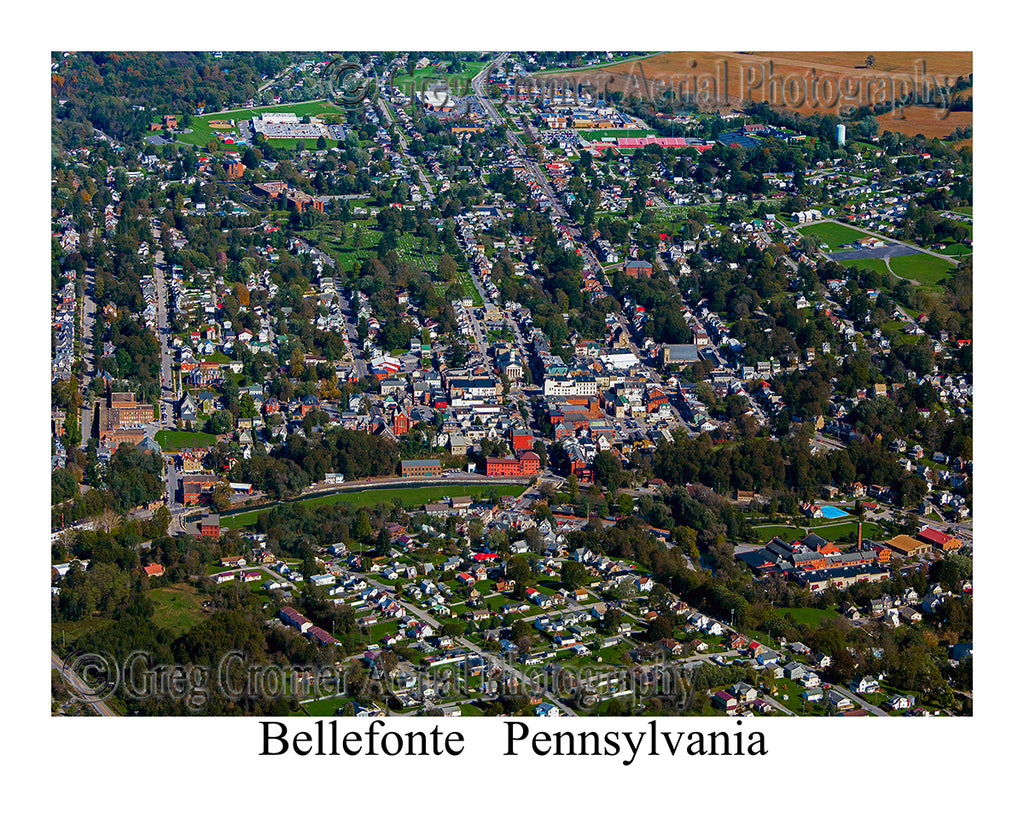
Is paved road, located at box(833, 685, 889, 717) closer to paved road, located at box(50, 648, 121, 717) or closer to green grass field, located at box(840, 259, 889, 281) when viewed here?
paved road, located at box(50, 648, 121, 717)

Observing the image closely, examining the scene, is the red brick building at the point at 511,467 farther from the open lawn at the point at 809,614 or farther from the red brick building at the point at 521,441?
the open lawn at the point at 809,614

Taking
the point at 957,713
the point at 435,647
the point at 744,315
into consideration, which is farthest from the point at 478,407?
the point at 957,713

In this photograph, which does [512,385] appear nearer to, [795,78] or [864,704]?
[795,78]

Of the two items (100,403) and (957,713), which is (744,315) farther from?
(957,713)

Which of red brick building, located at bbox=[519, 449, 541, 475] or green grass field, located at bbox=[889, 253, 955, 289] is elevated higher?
green grass field, located at bbox=[889, 253, 955, 289]

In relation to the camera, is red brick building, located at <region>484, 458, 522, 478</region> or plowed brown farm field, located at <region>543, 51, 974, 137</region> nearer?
red brick building, located at <region>484, 458, 522, 478</region>

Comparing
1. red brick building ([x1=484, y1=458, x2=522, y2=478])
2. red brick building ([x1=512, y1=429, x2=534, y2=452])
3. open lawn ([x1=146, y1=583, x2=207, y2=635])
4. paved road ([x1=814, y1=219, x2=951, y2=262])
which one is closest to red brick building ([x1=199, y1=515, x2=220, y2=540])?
open lawn ([x1=146, y1=583, x2=207, y2=635])

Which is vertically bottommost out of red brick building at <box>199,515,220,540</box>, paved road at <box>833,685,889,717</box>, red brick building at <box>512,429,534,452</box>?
paved road at <box>833,685,889,717</box>
